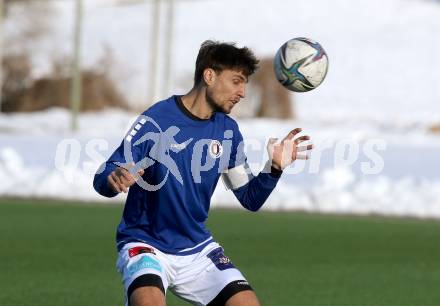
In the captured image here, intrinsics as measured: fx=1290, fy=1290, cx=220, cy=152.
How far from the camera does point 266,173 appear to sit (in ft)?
26.7

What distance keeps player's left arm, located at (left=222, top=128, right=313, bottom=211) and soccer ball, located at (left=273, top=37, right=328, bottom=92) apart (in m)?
0.85

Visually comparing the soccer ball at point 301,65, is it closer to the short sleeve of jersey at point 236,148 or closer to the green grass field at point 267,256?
the short sleeve of jersey at point 236,148

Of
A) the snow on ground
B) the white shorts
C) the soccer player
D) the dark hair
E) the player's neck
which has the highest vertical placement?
the dark hair

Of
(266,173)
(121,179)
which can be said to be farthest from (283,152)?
(121,179)

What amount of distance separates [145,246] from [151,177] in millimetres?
440

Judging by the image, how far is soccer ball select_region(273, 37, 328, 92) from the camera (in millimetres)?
9008

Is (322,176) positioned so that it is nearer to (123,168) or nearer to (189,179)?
(189,179)

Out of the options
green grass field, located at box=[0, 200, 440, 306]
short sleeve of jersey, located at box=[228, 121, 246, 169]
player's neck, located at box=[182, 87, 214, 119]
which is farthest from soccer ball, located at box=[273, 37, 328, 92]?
green grass field, located at box=[0, 200, 440, 306]

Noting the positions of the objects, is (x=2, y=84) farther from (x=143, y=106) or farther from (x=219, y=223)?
(x=219, y=223)

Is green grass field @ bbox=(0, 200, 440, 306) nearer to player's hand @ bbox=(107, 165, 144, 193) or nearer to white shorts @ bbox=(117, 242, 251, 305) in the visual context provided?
white shorts @ bbox=(117, 242, 251, 305)

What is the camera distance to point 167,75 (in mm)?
37625

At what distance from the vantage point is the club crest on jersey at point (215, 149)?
8.24 meters

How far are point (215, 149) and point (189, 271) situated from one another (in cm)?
82

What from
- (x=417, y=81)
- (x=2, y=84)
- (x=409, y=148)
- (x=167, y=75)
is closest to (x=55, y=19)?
(x=2, y=84)
